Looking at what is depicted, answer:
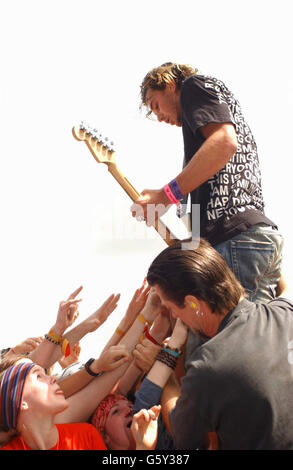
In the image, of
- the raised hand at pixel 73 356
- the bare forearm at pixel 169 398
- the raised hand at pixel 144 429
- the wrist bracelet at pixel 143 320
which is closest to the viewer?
the raised hand at pixel 144 429

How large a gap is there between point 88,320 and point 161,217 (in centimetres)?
101

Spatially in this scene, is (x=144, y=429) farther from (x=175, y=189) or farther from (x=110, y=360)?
(x=175, y=189)

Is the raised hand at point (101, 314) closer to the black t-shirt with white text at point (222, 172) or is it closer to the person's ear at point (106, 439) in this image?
the person's ear at point (106, 439)

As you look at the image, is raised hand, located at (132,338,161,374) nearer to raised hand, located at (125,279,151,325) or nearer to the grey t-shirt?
raised hand, located at (125,279,151,325)

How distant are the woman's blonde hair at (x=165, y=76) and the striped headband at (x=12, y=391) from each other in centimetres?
196

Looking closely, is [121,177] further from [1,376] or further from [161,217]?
[1,376]

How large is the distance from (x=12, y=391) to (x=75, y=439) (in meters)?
0.46

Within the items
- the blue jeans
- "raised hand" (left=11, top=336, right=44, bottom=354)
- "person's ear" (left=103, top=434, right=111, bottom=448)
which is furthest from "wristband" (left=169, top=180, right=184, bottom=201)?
"raised hand" (left=11, top=336, right=44, bottom=354)

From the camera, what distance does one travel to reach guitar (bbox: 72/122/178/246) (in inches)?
131

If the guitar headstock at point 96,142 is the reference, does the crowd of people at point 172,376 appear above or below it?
below

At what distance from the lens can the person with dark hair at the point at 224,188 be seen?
274cm

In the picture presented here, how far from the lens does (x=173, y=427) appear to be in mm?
2223

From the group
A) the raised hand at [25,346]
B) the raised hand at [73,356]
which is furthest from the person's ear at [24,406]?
the raised hand at [73,356]

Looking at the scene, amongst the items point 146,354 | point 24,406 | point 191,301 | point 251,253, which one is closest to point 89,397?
point 146,354
